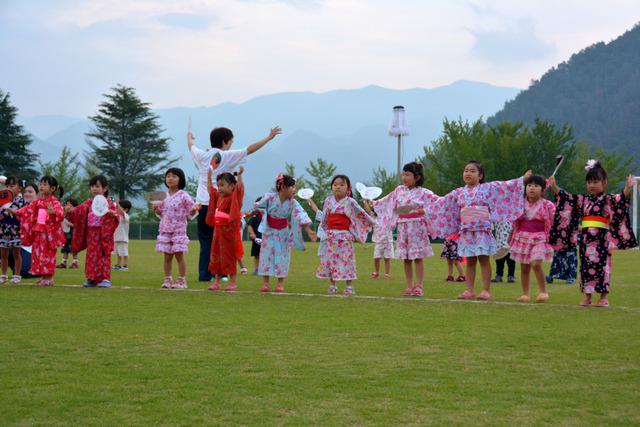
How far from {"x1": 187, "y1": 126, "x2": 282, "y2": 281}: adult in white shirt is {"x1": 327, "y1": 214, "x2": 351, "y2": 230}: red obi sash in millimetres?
1443

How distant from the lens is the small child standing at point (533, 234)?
11.0 meters

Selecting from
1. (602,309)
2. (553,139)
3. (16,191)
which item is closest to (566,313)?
(602,309)

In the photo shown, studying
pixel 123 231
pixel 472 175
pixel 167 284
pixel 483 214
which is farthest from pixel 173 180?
pixel 123 231

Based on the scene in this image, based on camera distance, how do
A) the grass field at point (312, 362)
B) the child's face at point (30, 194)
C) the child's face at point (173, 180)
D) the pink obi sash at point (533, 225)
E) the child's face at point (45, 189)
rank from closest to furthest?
the grass field at point (312, 362), the pink obi sash at point (533, 225), the child's face at point (45, 189), the child's face at point (173, 180), the child's face at point (30, 194)

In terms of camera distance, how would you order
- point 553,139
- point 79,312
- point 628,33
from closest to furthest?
point 79,312, point 553,139, point 628,33

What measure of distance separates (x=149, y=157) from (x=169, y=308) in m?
65.2

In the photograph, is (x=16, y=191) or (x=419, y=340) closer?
(x=419, y=340)

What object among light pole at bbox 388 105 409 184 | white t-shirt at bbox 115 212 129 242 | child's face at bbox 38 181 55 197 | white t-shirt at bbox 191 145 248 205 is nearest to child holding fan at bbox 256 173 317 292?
white t-shirt at bbox 191 145 248 205

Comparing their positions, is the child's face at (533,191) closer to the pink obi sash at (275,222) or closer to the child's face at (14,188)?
the pink obi sash at (275,222)

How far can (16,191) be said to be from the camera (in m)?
12.9

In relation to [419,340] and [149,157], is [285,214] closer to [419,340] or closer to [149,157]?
[419,340]

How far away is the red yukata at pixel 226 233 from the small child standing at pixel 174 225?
0.46 meters

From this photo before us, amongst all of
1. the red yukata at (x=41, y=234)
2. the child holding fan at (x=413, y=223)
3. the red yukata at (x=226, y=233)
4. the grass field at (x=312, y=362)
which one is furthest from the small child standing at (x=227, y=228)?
the red yukata at (x=41, y=234)

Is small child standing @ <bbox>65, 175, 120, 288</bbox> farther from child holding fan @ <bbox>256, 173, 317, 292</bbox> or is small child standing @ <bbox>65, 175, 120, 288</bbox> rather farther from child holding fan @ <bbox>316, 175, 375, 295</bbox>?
child holding fan @ <bbox>316, 175, 375, 295</bbox>
